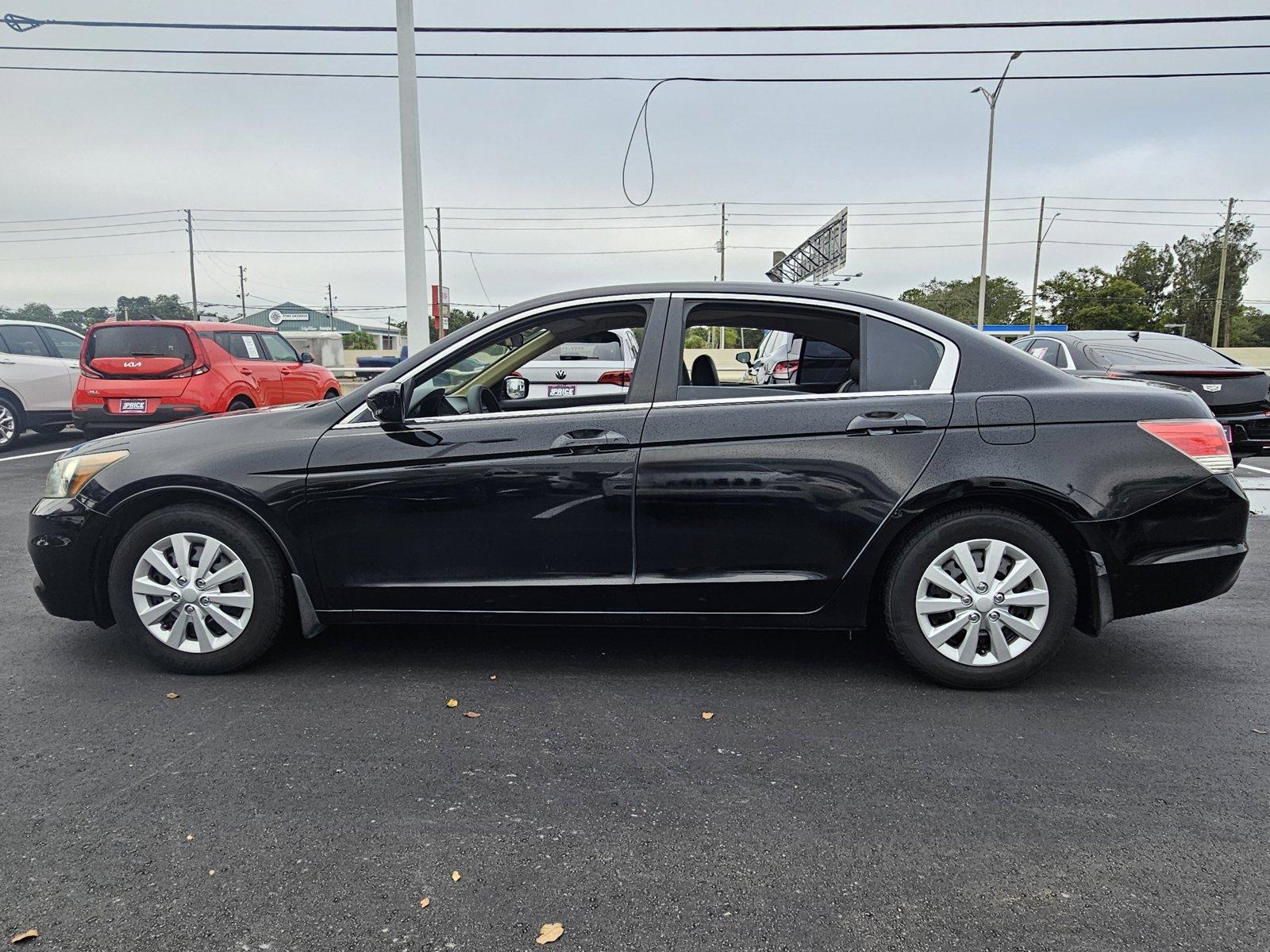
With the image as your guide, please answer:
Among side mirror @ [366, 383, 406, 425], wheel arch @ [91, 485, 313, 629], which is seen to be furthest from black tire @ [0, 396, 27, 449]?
side mirror @ [366, 383, 406, 425]

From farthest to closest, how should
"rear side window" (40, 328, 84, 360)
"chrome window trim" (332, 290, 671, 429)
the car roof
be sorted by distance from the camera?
"rear side window" (40, 328, 84, 360) < the car roof < "chrome window trim" (332, 290, 671, 429)

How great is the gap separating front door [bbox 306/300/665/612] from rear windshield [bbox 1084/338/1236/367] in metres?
6.63

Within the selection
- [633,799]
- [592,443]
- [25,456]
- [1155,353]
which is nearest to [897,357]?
[592,443]

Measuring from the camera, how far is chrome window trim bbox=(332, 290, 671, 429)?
355 centimetres

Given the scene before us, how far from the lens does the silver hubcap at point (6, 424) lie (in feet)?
37.1

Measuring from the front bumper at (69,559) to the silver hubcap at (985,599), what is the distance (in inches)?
136

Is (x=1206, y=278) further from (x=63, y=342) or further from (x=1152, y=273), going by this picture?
(x=63, y=342)

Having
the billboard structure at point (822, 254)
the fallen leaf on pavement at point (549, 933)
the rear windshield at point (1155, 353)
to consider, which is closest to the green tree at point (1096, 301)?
the billboard structure at point (822, 254)

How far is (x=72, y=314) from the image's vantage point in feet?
251

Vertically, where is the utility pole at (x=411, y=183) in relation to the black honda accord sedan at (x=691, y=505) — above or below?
above

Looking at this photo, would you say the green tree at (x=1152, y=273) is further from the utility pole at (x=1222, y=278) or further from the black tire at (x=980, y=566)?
the black tire at (x=980, y=566)

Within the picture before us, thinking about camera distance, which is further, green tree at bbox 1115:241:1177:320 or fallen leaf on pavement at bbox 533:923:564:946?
green tree at bbox 1115:241:1177:320

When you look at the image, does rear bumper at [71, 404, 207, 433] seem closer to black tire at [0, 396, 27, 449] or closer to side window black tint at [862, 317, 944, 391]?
black tire at [0, 396, 27, 449]

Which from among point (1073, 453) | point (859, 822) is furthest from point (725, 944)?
point (1073, 453)
